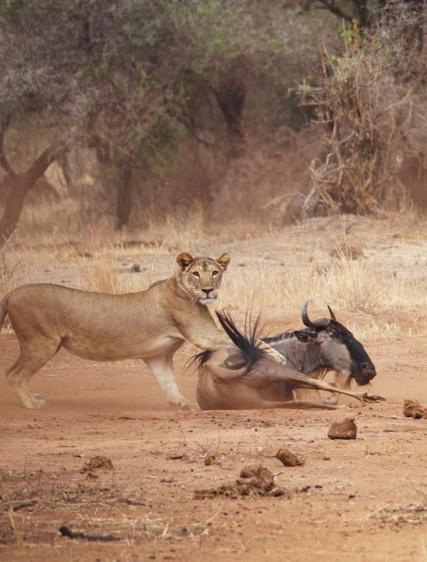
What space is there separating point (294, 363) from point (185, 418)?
111 cm

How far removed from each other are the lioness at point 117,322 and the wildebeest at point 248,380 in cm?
25

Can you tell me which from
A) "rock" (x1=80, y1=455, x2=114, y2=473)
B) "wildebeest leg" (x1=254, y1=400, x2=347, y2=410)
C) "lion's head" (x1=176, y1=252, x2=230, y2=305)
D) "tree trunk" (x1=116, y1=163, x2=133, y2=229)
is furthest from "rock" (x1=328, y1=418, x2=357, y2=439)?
"tree trunk" (x1=116, y1=163, x2=133, y2=229)

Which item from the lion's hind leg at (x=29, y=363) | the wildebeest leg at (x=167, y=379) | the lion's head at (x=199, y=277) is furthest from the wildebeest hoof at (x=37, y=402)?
the lion's head at (x=199, y=277)

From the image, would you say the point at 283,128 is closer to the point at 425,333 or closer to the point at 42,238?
the point at 42,238

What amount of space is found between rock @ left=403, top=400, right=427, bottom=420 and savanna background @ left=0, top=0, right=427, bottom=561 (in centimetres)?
16

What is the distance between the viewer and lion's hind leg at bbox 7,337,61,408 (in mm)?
9078

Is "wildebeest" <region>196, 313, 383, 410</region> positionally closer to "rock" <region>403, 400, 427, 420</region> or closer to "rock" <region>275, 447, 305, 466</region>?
"rock" <region>403, 400, 427, 420</region>

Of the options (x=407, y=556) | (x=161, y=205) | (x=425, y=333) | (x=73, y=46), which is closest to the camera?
(x=407, y=556)

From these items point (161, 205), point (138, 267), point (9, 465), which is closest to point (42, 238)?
point (161, 205)

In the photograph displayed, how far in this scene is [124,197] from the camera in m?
24.9

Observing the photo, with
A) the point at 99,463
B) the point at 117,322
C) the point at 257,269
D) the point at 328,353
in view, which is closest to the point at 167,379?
the point at 117,322

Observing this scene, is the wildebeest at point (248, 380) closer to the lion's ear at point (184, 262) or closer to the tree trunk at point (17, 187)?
the lion's ear at point (184, 262)

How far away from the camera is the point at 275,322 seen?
41.4ft

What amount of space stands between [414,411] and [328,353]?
1047mm
